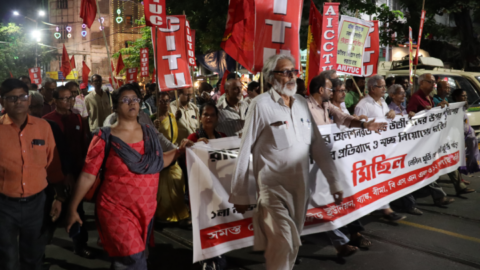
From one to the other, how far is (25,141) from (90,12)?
693 centimetres

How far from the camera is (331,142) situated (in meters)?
4.81

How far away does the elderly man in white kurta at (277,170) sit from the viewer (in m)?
3.30

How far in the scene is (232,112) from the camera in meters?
5.80

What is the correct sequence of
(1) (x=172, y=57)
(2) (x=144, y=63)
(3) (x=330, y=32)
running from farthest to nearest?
(2) (x=144, y=63) → (3) (x=330, y=32) → (1) (x=172, y=57)

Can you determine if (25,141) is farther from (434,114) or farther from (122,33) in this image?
(122,33)

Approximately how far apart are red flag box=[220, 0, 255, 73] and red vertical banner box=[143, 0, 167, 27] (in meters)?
1.05

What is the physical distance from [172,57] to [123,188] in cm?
401

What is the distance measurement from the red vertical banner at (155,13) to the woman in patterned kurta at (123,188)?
11.4ft

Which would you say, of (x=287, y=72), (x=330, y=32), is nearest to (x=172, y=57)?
(x=330, y=32)

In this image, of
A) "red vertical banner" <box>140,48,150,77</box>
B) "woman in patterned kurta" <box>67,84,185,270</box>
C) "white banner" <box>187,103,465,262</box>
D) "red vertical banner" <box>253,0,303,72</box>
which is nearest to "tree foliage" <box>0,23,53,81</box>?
"red vertical banner" <box>140,48,150,77</box>

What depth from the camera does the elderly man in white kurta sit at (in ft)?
10.8

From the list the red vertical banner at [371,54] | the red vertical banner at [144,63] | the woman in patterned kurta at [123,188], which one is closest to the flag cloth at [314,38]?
the red vertical banner at [371,54]

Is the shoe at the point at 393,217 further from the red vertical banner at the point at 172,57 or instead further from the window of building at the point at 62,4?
the window of building at the point at 62,4

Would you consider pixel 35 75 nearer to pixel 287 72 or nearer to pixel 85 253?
pixel 85 253
